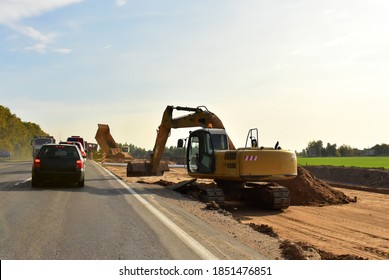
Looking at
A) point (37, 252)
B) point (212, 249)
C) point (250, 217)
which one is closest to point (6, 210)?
point (37, 252)

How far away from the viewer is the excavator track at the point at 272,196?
47.3ft

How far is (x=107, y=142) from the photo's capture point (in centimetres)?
5319

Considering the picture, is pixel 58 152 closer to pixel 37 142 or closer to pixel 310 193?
pixel 310 193

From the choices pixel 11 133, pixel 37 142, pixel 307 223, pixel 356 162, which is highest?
pixel 11 133

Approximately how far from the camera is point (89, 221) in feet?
29.0

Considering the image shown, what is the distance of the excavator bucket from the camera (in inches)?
1982

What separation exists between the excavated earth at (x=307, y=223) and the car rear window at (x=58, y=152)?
3.95 meters

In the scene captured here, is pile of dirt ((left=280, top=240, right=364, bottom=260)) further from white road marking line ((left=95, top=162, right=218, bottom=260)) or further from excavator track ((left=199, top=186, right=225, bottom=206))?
excavator track ((left=199, top=186, right=225, bottom=206))

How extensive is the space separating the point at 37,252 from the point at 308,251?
432 cm

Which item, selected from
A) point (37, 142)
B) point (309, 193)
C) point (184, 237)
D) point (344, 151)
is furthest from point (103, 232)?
point (344, 151)

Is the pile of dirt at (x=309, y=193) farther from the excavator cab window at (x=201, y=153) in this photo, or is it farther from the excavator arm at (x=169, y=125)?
the excavator arm at (x=169, y=125)

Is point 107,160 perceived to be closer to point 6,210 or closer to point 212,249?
point 6,210

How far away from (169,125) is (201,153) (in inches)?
244

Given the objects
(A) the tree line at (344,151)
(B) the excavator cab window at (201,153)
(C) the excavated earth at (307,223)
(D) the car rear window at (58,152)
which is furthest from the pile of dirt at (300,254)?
(A) the tree line at (344,151)
